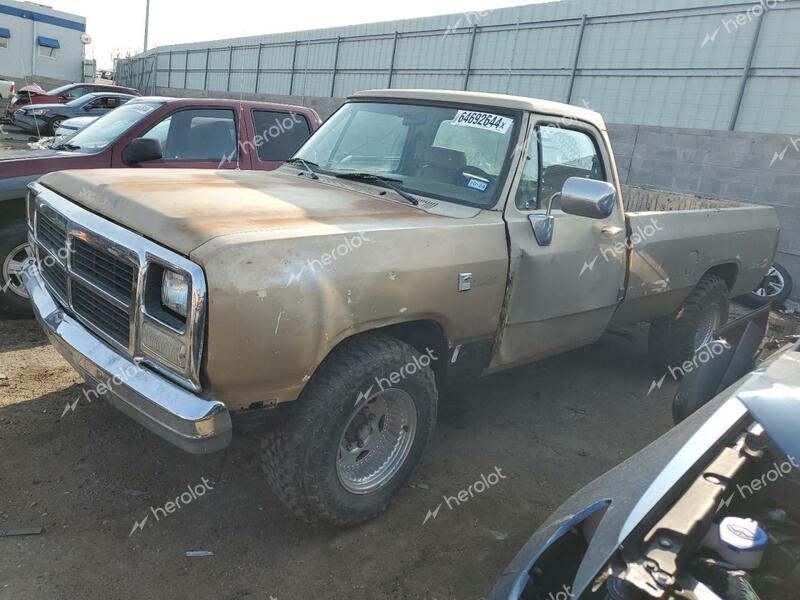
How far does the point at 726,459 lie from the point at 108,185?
9.15 feet

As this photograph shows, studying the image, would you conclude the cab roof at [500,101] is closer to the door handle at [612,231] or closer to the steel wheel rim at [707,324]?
the door handle at [612,231]

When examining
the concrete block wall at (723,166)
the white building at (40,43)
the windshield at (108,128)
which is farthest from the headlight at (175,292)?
the white building at (40,43)

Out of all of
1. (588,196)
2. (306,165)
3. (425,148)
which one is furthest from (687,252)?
(306,165)

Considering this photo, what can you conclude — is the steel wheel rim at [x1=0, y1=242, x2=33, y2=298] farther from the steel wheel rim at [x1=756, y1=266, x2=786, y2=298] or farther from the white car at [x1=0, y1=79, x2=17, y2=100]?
the white car at [x1=0, y1=79, x2=17, y2=100]

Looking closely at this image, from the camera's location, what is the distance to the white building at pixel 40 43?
28.8 m

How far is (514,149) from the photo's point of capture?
130 inches

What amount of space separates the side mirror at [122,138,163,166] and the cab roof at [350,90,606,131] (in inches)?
76.8

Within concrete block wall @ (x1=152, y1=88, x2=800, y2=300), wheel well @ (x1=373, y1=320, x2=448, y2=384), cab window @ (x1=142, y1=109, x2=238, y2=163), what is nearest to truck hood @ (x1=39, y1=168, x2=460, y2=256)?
wheel well @ (x1=373, y1=320, x2=448, y2=384)

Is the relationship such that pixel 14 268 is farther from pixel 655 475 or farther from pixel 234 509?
pixel 655 475

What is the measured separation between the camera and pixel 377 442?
117 inches

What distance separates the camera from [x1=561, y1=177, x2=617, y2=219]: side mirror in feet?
9.80

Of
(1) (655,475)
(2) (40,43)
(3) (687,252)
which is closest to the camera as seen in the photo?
(1) (655,475)

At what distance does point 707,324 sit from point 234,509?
4342mm

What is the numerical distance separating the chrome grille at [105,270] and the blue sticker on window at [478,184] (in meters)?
1.79
